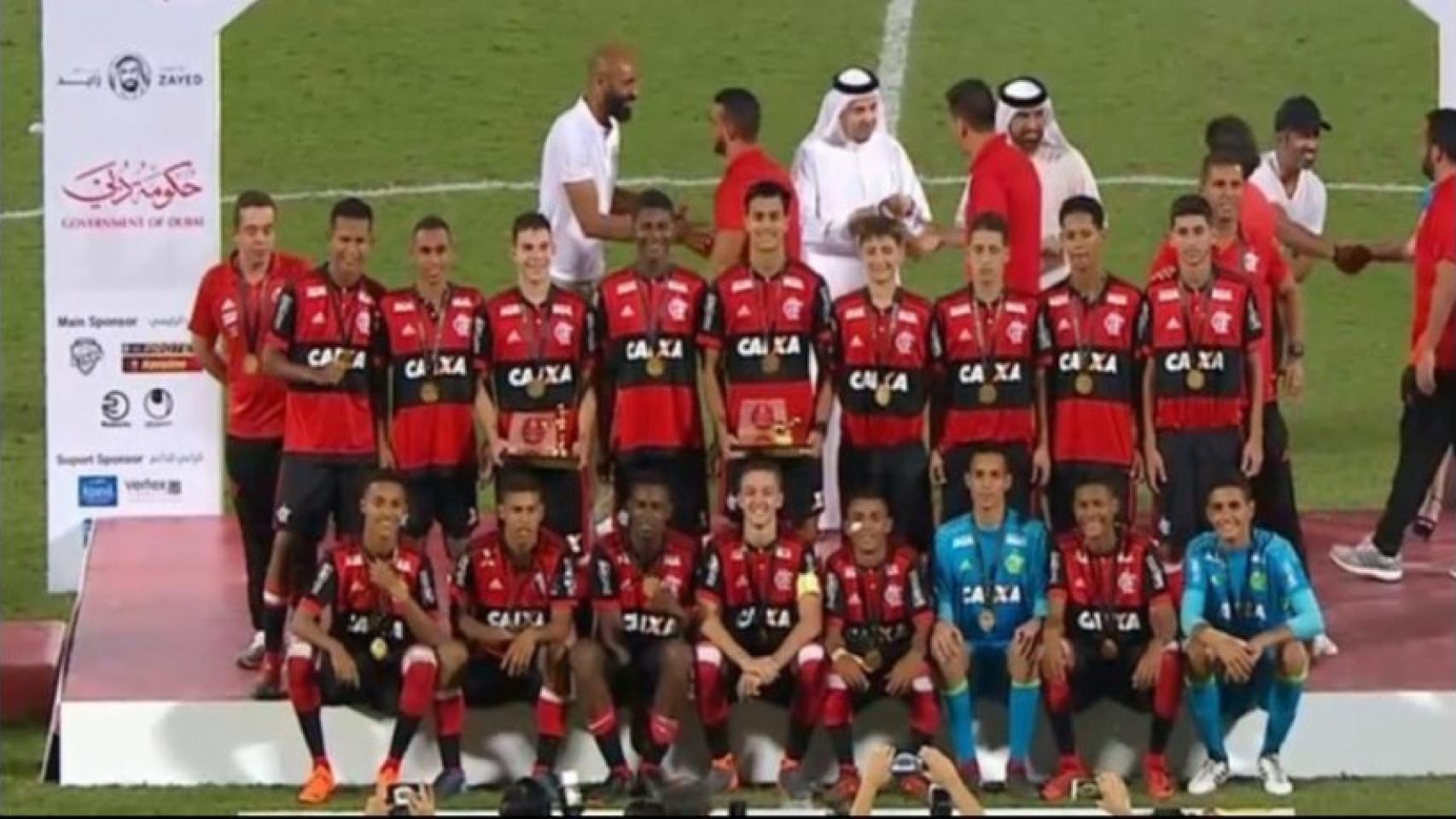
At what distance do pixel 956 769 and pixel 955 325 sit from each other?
1.54m

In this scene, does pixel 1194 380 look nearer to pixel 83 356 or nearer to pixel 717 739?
pixel 717 739

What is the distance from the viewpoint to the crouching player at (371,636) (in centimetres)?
1422

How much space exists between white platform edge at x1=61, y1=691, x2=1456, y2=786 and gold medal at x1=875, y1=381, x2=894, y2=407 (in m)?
1.04

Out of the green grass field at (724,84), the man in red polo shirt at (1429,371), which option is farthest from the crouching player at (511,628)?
the green grass field at (724,84)

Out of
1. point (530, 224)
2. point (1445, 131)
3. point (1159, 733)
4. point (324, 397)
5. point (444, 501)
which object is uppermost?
point (1445, 131)

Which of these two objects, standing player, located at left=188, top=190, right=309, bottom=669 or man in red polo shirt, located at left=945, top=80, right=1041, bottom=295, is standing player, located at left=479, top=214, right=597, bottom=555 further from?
man in red polo shirt, located at left=945, top=80, right=1041, bottom=295

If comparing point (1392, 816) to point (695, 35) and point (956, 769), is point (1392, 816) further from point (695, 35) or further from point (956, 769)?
point (695, 35)

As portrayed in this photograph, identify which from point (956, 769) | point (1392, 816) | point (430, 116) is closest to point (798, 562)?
point (956, 769)

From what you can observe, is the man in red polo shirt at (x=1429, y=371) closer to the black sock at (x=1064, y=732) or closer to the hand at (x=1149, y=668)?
the hand at (x=1149, y=668)

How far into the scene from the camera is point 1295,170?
16.2 metres

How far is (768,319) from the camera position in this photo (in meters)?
→ 14.9

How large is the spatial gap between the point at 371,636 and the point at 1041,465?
233cm

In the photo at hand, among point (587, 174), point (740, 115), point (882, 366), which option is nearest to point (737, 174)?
point (740, 115)

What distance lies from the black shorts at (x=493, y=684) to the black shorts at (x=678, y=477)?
30.6 inches
